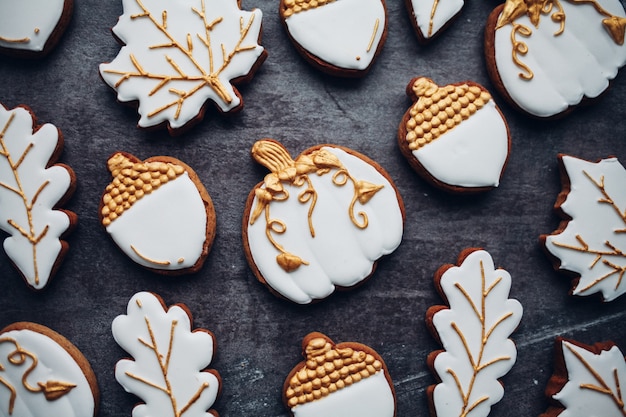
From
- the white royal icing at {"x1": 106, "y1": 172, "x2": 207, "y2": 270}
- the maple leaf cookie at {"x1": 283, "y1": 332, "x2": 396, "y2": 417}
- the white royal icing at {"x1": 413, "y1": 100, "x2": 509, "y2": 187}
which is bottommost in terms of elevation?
the maple leaf cookie at {"x1": 283, "y1": 332, "x2": 396, "y2": 417}

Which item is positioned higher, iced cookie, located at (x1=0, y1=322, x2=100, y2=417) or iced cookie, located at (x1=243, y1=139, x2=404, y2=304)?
iced cookie, located at (x1=243, y1=139, x2=404, y2=304)

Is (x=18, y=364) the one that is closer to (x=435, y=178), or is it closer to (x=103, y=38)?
(x=103, y=38)

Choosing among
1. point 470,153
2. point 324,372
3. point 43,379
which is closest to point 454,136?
point 470,153

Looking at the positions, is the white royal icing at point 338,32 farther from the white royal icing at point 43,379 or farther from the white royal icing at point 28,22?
the white royal icing at point 43,379

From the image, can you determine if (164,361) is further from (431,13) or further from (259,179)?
(431,13)

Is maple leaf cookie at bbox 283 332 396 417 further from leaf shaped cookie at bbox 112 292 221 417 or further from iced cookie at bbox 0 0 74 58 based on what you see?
iced cookie at bbox 0 0 74 58

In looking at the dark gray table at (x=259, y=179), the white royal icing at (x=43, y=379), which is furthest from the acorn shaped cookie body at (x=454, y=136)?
the white royal icing at (x=43, y=379)

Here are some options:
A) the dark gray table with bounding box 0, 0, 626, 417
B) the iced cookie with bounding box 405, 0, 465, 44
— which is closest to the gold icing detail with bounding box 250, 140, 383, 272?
the dark gray table with bounding box 0, 0, 626, 417
